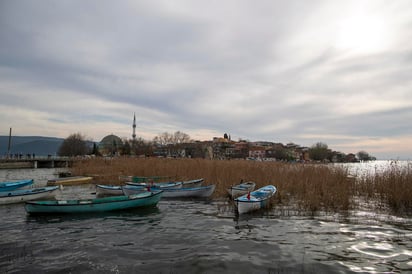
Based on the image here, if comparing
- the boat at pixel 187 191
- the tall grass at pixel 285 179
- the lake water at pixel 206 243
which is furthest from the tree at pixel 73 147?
the lake water at pixel 206 243

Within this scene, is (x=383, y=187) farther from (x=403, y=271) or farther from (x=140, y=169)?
(x=140, y=169)

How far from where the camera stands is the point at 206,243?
9.56 m

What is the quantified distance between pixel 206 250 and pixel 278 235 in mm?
3115

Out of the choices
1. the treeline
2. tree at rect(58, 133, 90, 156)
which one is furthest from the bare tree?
tree at rect(58, 133, 90, 156)

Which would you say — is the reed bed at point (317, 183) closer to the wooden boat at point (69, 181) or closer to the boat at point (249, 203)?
the wooden boat at point (69, 181)

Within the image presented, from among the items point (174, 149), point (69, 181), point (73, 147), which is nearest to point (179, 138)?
point (174, 149)

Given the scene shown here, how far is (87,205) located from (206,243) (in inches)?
283

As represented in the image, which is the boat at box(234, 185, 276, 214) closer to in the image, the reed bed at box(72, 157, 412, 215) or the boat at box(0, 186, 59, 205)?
the reed bed at box(72, 157, 412, 215)

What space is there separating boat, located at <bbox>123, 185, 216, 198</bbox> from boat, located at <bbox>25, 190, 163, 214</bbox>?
391cm

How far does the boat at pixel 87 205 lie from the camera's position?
525 inches

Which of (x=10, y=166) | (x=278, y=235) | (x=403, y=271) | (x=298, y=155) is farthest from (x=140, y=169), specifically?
(x=298, y=155)

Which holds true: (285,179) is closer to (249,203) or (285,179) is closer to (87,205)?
(249,203)

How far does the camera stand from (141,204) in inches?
595

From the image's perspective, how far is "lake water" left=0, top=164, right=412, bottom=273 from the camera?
7.66 m
